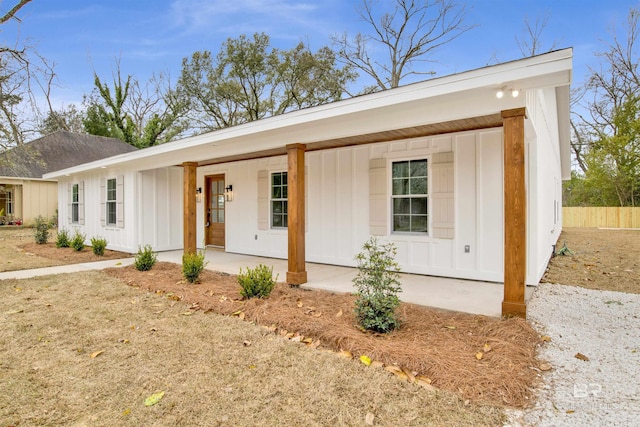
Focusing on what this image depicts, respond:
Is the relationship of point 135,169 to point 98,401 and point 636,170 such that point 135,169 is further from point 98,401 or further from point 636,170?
Answer: point 636,170

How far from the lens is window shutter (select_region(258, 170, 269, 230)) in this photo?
26.2 feet

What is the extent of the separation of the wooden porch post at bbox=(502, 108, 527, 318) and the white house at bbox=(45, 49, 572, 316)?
0.01m

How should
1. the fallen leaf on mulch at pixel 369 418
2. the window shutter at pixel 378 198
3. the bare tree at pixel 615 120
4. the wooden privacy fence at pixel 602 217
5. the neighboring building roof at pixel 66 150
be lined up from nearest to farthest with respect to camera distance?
1. the fallen leaf on mulch at pixel 369 418
2. the window shutter at pixel 378 198
3. the neighboring building roof at pixel 66 150
4. the wooden privacy fence at pixel 602 217
5. the bare tree at pixel 615 120

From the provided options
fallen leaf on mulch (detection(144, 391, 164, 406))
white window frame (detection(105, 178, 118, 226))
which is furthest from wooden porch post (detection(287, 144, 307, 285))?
white window frame (detection(105, 178, 118, 226))

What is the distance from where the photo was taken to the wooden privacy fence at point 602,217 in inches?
696

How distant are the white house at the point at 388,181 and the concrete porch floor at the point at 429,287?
0.26 meters

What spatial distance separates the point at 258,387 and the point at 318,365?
0.53 meters

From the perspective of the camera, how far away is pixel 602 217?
18.5 meters

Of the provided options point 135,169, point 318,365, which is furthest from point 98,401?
point 135,169

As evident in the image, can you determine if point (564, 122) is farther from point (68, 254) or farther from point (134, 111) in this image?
point (134, 111)

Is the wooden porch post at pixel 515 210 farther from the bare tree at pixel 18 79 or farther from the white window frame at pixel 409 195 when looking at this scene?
the bare tree at pixel 18 79

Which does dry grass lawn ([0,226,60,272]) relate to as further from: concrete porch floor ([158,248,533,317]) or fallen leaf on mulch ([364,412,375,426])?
fallen leaf on mulch ([364,412,375,426])

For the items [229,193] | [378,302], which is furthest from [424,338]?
[229,193]

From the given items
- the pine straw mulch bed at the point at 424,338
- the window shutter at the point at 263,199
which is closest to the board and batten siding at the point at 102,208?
the window shutter at the point at 263,199
